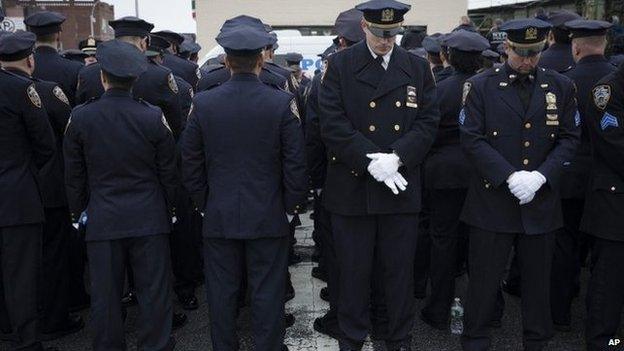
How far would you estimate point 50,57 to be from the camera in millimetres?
4691

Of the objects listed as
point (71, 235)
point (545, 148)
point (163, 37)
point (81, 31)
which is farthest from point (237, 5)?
point (81, 31)

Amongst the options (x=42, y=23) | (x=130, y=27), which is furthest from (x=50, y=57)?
(x=130, y=27)

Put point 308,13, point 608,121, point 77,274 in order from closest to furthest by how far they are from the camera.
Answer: point 608,121 → point 77,274 → point 308,13

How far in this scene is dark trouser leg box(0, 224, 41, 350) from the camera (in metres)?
3.61

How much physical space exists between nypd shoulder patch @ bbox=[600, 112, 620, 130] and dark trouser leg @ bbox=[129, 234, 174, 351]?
9.07ft

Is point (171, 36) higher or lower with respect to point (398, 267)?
higher

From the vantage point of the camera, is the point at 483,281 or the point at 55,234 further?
the point at 55,234

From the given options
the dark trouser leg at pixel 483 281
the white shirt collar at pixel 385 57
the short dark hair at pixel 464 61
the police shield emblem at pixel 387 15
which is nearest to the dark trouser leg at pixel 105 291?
the white shirt collar at pixel 385 57

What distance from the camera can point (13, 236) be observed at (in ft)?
11.9

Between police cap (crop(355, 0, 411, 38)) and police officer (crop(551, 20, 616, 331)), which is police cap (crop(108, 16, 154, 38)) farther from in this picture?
police officer (crop(551, 20, 616, 331))

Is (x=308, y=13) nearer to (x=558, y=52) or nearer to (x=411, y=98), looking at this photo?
(x=558, y=52)

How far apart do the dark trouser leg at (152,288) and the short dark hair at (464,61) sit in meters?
2.39

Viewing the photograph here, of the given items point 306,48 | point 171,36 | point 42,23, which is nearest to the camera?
point 42,23

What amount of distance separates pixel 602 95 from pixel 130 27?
3299 mm
